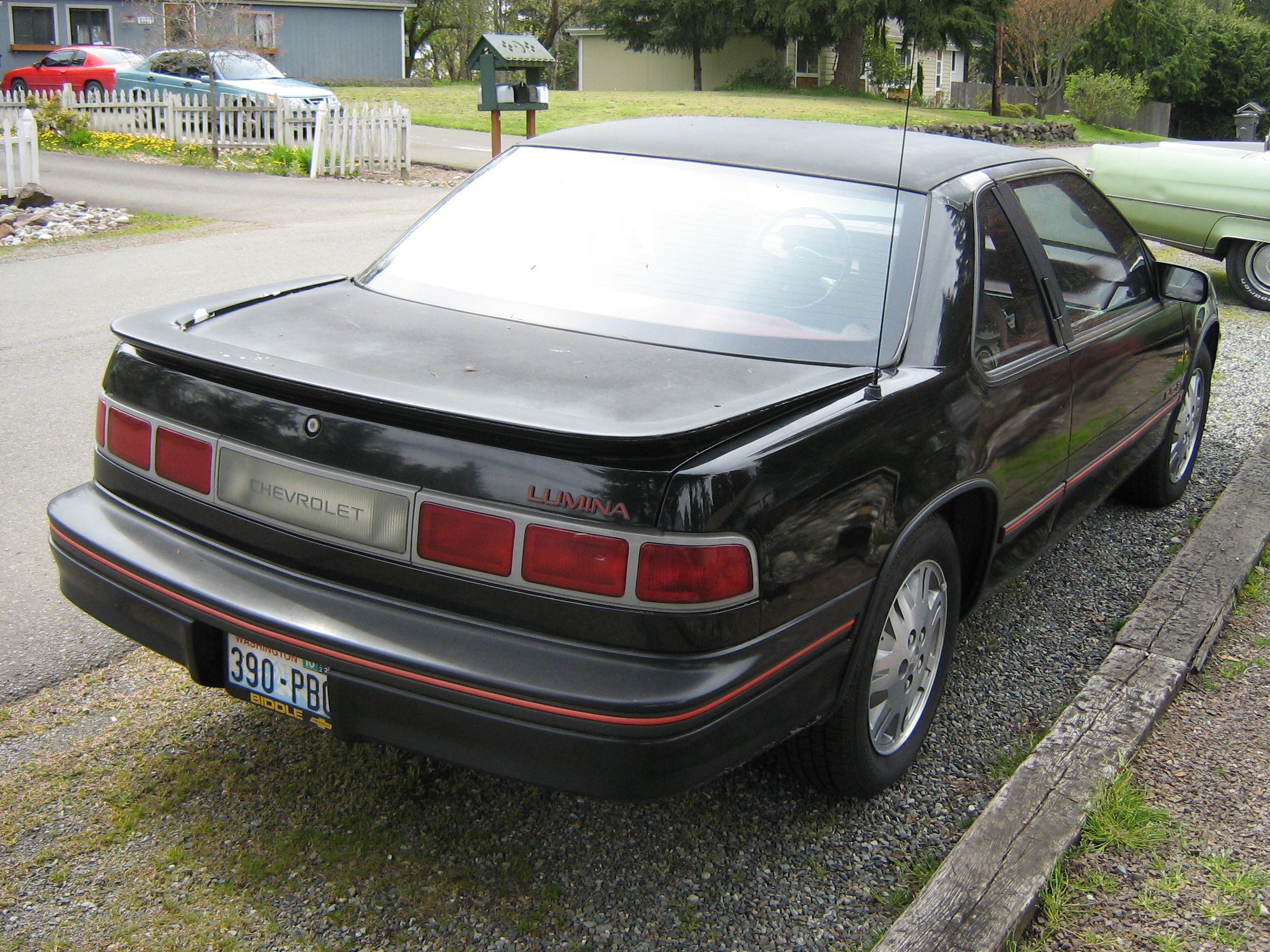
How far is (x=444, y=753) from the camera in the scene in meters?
2.37

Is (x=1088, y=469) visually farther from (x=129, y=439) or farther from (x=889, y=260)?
(x=129, y=439)

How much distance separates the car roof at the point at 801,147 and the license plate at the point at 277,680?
1867mm

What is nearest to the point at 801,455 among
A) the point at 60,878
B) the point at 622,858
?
the point at 622,858

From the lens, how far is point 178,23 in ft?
68.9

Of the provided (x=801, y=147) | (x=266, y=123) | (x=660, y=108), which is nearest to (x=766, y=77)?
(x=660, y=108)

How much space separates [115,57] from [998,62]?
95.8 feet

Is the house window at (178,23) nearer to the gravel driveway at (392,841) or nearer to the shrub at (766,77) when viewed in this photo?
the gravel driveway at (392,841)

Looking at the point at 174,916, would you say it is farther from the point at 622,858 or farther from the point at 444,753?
the point at 622,858

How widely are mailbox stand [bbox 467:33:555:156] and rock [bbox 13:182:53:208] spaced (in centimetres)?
530

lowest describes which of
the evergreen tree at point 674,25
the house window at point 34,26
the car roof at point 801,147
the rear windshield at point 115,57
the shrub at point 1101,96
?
the car roof at point 801,147

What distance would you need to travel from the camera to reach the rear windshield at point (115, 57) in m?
27.2

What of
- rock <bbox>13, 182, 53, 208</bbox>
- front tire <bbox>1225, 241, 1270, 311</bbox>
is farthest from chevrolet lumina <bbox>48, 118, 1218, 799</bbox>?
rock <bbox>13, 182, 53, 208</bbox>

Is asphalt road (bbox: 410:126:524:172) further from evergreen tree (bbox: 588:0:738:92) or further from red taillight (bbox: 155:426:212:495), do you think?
evergreen tree (bbox: 588:0:738:92)

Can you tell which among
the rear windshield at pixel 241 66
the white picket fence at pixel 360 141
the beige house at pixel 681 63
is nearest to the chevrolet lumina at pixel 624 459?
the white picket fence at pixel 360 141
